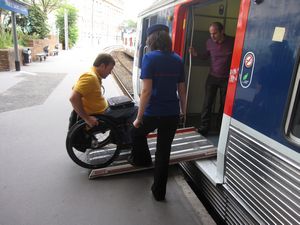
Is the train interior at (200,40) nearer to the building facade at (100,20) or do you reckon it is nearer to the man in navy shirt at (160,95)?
the man in navy shirt at (160,95)

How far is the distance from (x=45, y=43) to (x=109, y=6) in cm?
A: 6073

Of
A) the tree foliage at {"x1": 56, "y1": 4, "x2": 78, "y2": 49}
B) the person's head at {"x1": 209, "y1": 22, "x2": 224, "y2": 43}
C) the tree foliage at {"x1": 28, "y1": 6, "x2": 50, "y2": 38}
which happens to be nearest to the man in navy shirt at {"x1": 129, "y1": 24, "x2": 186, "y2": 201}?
the person's head at {"x1": 209, "y1": 22, "x2": 224, "y2": 43}

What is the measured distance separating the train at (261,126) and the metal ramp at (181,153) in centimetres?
21

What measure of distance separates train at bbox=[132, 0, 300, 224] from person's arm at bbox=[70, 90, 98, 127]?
4.56ft

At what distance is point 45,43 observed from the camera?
1906cm

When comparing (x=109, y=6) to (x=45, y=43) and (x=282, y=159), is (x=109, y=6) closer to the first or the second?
(x=45, y=43)

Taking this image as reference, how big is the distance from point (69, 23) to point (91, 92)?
92.8ft

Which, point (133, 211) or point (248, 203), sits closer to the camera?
point (248, 203)

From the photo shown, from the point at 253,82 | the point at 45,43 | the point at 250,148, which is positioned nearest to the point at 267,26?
the point at 253,82

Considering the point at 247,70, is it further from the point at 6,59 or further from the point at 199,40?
the point at 6,59

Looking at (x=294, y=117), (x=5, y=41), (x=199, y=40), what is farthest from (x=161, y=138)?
(x=5, y=41)

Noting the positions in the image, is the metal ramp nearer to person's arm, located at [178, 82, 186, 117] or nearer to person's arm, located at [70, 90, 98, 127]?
person's arm, located at [70, 90, 98, 127]

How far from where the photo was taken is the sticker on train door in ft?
7.84

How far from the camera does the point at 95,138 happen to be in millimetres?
3703
